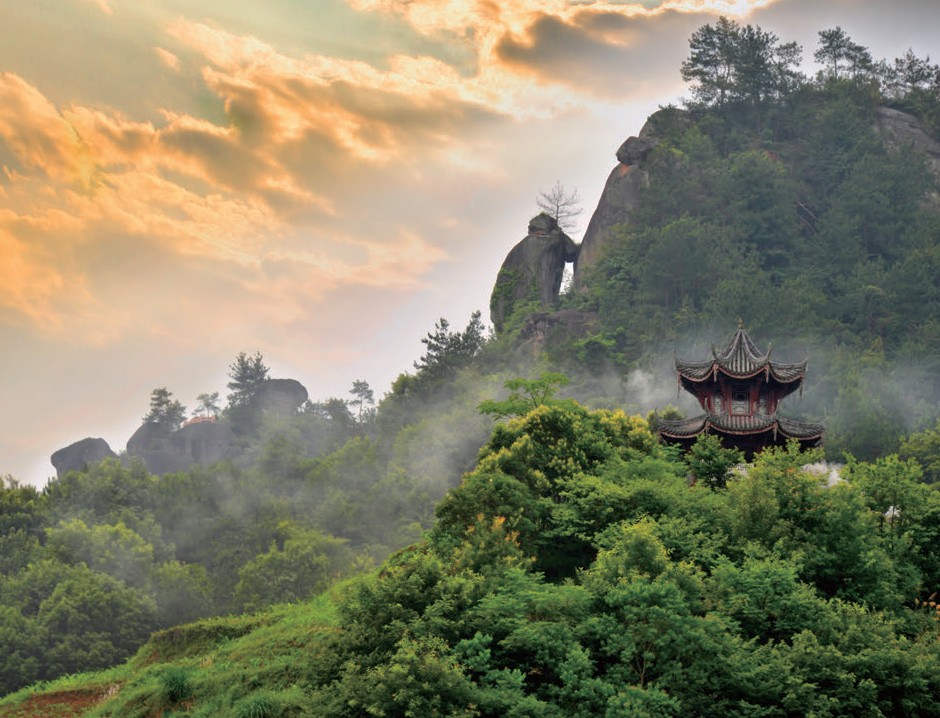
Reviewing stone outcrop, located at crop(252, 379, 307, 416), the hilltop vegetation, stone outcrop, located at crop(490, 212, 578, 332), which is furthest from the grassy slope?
stone outcrop, located at crop(252, 379, 307, 416)

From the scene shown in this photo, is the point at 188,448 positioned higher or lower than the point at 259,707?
higher

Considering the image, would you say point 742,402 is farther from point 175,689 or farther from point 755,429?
point 175,689

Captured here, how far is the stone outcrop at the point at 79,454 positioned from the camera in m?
107

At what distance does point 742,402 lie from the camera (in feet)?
135

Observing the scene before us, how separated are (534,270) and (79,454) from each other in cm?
4667

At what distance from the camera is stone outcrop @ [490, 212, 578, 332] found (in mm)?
89500

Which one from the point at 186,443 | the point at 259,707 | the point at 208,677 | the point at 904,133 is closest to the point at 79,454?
the point at 186,443

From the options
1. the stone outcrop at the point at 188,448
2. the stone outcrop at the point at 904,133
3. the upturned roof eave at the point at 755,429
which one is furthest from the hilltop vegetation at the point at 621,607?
the stone outcrop at the point at 188,448

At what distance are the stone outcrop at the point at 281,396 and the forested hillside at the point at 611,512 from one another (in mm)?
1892

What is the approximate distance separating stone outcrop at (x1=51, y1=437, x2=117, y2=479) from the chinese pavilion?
7716cm

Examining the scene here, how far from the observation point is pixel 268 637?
3741 centimetres

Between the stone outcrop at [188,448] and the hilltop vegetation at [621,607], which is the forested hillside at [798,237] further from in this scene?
the stone outcrop at [188,448]

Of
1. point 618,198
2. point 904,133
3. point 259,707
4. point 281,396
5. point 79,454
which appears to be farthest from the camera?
point 281,396

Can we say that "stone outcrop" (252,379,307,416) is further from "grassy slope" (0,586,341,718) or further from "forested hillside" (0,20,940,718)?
"grassy slope" (0,586,341,718)
